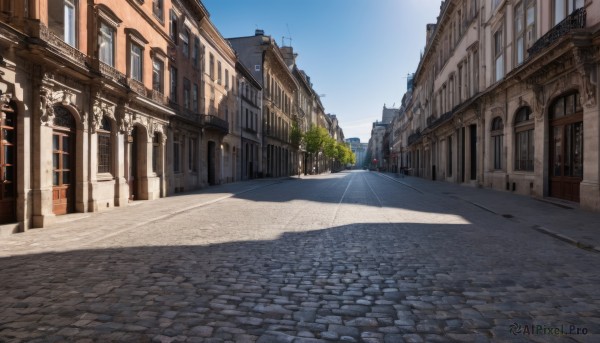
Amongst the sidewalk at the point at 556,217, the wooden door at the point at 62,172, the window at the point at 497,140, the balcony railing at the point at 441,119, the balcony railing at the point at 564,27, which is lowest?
the sidewalk at the point at 556,217

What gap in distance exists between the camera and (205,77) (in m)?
27.1

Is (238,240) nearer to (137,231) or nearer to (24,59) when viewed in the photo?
(137,231)

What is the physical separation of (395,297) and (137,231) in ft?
22.3

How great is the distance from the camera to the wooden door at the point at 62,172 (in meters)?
11.8

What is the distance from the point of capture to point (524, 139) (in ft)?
61.8

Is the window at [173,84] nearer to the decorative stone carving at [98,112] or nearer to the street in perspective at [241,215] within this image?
the street in perspective at [241,215]

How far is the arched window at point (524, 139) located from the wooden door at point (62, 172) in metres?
17.9

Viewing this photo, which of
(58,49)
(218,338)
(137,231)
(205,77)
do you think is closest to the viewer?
(218,338)

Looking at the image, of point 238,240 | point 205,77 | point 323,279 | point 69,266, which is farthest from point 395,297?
point 205,77

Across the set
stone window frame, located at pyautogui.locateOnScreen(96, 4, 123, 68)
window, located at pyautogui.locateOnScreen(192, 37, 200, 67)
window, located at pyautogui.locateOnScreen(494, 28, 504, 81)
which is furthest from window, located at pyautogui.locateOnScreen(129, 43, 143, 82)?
window, located at pyautogui.locateOnScreen(494, 28, 504, 81)

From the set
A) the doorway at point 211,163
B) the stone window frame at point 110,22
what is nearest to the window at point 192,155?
the doorway at point 211,163

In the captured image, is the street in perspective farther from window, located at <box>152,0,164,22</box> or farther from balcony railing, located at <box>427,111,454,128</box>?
balcony railing, located at <box>427,111,454,128</box>

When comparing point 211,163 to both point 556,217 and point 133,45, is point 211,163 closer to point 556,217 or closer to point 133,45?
point 133,45

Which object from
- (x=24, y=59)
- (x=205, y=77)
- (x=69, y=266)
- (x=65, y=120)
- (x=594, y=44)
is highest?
(x=205, y=77)
